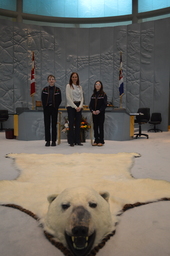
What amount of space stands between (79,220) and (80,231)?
4 centimetres

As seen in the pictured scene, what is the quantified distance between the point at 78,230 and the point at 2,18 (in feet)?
34.1

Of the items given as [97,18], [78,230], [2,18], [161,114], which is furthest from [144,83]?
[78,230]

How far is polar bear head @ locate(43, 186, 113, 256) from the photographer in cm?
97

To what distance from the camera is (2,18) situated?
31.2ft

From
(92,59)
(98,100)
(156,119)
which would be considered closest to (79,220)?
(98,100)

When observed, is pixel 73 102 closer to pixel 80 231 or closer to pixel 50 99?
pixel 50 99

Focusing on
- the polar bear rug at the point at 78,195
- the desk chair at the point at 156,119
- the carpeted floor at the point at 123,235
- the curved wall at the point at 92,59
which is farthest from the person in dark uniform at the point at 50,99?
the desk chair at the point at 156,119

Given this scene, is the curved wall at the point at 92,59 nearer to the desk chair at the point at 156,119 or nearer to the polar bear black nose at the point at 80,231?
the desk chair at the point at 156,119

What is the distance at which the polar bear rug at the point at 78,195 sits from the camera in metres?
1.02

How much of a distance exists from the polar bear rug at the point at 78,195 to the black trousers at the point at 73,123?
1417 mm

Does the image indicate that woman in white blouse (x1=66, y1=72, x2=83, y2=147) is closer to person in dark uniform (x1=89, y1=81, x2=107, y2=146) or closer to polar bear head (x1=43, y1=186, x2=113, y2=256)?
person in dark uniform (x1=89, y1=81, x2=107, y2=146)

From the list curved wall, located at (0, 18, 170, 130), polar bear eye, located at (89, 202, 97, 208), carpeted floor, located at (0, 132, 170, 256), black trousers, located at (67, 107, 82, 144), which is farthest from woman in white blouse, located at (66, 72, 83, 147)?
curved wall, located at (0, 18, 170, 130)

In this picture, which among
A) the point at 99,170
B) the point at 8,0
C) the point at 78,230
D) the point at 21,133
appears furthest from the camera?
the point at 8,0

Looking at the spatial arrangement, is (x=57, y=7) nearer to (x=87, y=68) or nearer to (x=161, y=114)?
(x=87, y=68)
